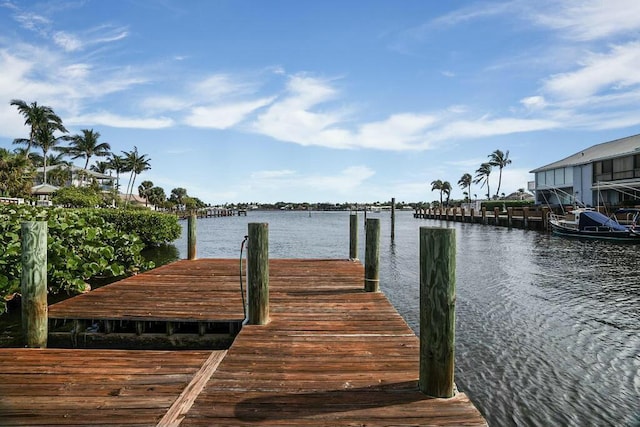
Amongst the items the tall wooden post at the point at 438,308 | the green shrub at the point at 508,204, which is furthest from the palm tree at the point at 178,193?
the tall wooden post at the point at 438,308

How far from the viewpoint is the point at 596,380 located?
6059 millimetres

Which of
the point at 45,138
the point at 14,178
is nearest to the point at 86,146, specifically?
the point at 45,138

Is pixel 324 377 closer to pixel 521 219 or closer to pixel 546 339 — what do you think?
pixel 546 339

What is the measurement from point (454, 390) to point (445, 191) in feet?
439

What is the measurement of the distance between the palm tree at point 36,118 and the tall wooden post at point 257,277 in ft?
219

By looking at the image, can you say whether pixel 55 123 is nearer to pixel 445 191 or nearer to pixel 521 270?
pixel 521 270

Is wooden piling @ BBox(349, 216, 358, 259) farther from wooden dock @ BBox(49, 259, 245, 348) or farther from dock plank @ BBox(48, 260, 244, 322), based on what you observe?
wooden dock @ BBox(49, 259, 245, 348)

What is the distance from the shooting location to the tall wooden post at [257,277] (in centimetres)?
534

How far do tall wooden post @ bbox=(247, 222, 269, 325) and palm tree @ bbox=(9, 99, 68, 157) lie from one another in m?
66.8

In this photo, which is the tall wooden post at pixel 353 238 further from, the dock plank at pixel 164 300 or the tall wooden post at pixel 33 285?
the tall wooden post at pixel 33 285

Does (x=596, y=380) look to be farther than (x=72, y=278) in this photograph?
No

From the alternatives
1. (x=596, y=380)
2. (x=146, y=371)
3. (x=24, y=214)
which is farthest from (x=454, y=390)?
(x=24, y=214)

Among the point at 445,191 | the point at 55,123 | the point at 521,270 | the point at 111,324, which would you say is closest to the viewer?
the point at 111,324

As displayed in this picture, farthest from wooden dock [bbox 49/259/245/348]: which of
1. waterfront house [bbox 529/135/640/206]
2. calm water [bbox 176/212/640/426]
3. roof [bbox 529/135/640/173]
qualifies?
roof [bbox 529/135/640/173]
